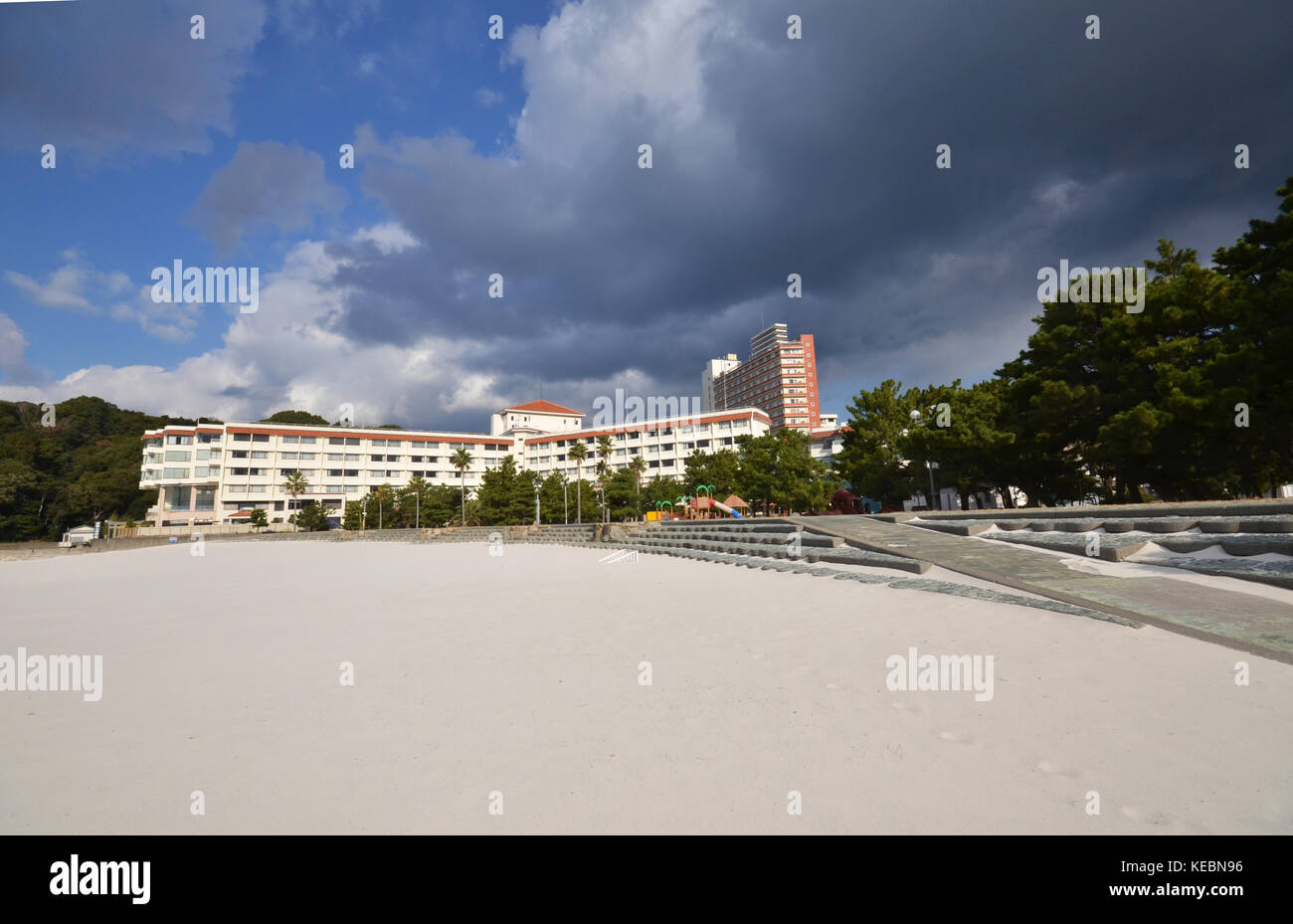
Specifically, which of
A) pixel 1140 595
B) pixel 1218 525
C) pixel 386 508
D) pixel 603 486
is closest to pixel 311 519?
pixel 386 508

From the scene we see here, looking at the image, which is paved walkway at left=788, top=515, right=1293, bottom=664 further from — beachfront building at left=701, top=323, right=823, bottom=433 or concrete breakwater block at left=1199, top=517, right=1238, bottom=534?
beachfront building at left=701, top=323, right=823, bottom=433

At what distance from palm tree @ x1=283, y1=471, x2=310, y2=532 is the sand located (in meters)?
86.5

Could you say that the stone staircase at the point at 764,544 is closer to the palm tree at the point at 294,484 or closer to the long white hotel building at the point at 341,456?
the long white hotel building at the point at 341,456

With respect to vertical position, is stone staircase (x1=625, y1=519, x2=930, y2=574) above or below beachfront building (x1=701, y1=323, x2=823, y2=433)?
below

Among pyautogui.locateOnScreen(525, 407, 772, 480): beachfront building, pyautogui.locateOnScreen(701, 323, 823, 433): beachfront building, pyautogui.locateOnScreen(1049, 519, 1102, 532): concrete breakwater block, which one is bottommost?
pyautogui.locateOnScreen(1049, 519, 1102, 532): concrete breakwater block

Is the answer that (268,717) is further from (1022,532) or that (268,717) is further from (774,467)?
(774,467)

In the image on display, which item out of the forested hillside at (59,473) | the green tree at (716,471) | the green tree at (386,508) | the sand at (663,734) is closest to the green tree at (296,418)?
the forested hillside at (59,473)

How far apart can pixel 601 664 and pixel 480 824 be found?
2.79 meters

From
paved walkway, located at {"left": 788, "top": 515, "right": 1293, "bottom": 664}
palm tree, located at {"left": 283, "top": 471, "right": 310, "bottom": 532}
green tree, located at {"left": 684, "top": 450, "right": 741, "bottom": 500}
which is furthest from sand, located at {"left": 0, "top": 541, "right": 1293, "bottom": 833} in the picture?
palm tree, located at {"left": 283, "top": 471, "right": 310, "bottom": 532}

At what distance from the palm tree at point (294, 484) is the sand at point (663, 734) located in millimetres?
86471

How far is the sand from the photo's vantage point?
2.58 m

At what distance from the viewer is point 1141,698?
3.79 metres

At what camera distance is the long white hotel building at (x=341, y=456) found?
267 ft

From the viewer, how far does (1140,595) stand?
269 inches
